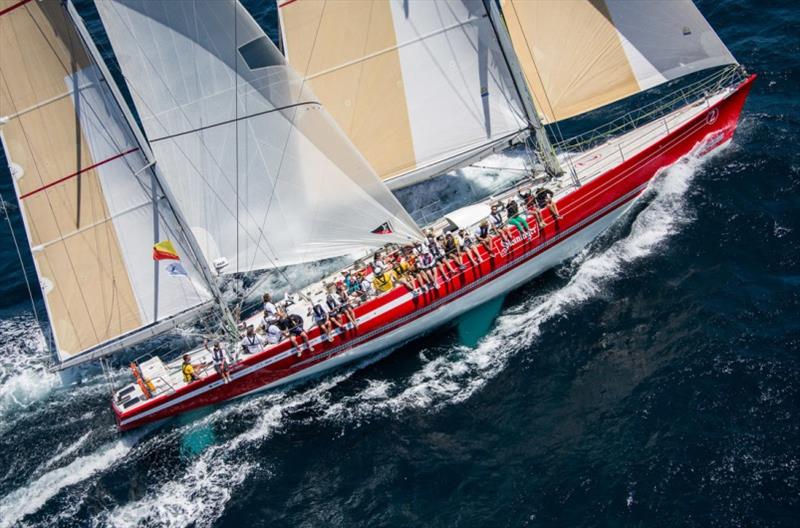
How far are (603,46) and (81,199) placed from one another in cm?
1912

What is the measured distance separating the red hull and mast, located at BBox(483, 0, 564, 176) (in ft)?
6.40

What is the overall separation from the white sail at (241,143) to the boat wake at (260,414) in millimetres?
5004

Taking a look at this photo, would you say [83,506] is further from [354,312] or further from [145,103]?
[145,103]

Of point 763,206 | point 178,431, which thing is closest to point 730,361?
point 763,206

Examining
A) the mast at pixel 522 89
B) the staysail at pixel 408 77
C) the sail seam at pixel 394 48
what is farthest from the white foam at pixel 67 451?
the mast at pixel 522 89

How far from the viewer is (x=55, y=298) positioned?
87.8ft

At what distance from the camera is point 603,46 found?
97.8 ft

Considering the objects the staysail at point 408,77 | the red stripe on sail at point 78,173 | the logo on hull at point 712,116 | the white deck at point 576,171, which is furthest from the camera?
the logo on hull at point 712,116

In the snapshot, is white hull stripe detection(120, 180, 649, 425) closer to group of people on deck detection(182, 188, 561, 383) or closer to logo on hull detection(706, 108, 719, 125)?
group of people on deck detection(182, 188, 561, 383)

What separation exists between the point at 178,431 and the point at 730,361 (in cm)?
1896

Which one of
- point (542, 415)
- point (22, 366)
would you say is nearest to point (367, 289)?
point (542, 415)

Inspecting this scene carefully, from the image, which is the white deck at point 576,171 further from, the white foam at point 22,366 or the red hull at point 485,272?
the white foam at point 22,366

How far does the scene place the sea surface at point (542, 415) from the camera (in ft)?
77.1

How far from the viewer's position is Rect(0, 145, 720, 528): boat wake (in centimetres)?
2605
